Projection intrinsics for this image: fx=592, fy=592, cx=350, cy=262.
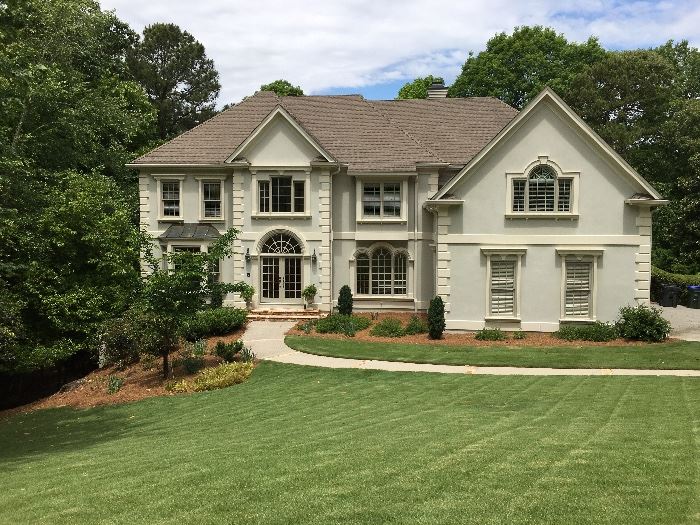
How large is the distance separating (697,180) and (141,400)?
37.3m

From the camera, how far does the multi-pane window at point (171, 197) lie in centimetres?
2761

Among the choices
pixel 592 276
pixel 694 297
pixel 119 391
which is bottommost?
pixel 119 391

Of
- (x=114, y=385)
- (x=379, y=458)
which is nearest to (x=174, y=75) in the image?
(x=114, y=385)

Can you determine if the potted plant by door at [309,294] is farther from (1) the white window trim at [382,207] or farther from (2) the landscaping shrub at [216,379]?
(2) the landscaping shrub at [216,379]

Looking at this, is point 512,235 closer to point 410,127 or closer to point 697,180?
point 410,127

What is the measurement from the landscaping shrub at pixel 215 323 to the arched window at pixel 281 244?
13.0 ft

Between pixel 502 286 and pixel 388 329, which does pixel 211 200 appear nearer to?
pixel 388 329

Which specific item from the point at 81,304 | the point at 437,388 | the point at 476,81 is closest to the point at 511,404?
the point at 437,388

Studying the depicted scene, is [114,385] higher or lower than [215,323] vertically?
lower

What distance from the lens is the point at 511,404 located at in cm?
1240

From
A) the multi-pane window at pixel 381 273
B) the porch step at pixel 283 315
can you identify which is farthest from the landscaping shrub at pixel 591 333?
the porch step at pixel 283 315

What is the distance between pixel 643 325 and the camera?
69.1ft

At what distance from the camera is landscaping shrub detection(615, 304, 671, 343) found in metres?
20.9

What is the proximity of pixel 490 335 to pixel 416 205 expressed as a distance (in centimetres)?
757
